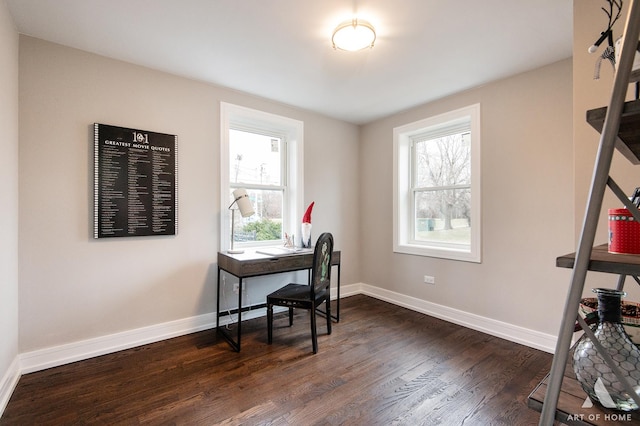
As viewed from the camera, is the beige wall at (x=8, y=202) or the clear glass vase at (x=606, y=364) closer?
the clear glass vase at (x=606, y=364)

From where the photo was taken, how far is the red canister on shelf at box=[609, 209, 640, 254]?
2.24 feet

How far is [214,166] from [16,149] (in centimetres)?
146

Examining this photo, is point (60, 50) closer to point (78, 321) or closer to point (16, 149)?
point (16, 149)

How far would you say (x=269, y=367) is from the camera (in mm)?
2318

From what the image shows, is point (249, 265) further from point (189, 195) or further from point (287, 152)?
point (287, 152)

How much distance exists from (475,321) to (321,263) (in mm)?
1775

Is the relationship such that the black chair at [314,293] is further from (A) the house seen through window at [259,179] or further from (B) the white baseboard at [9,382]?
(B) the white baseboard at [9,382]

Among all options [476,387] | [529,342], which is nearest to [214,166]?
[476,387]

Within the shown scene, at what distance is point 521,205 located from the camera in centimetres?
278

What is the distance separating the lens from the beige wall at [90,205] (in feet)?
7.38

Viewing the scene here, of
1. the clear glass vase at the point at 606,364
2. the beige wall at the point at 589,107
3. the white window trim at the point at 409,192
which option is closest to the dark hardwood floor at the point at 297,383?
the white window trim at the point at 409,192

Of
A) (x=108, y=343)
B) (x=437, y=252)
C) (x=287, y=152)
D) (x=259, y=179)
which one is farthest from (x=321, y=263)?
(x=108, y=343)

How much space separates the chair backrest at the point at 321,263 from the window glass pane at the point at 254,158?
1264mm

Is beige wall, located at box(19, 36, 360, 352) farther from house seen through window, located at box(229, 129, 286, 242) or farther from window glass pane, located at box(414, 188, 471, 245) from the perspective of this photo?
window glass pane, located at box(414, 188, 471, 245)
